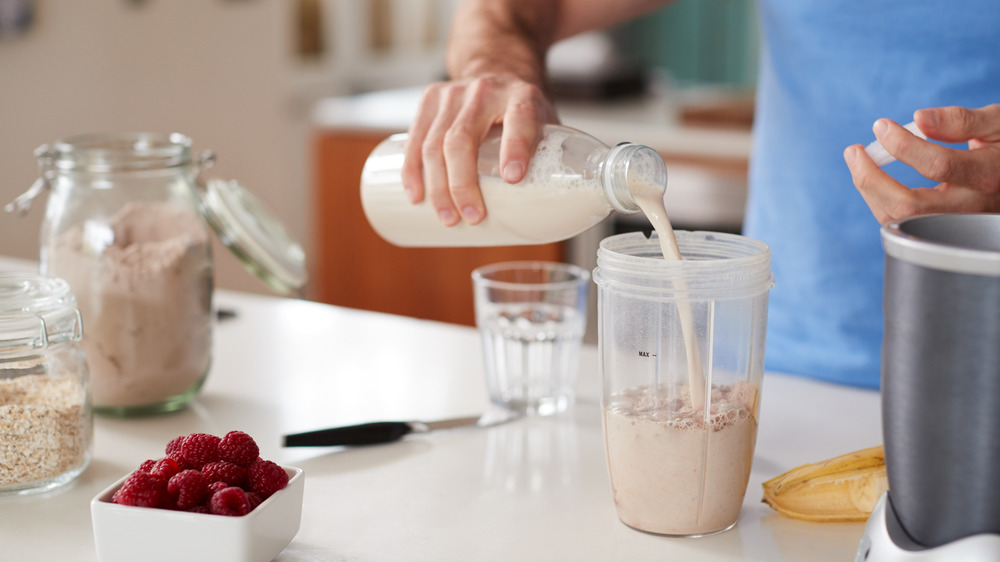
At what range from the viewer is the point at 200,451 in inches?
27.0

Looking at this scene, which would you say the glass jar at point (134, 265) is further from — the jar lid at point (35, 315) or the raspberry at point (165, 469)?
the raspberry at point (165, 469)

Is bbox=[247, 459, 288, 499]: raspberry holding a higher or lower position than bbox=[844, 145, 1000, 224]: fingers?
lower

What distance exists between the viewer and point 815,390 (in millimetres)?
1071

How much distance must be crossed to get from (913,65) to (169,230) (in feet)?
2.89

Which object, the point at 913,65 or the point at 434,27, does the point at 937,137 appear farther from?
the point at 434,27

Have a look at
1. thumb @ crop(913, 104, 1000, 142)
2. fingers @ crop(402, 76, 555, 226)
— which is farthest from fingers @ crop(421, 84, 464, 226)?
thumb @ crop(913, 104, 1000, 142)

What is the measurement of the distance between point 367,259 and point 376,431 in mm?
2341

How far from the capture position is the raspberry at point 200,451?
2.25 ft

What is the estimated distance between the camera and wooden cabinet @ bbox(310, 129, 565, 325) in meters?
3.02

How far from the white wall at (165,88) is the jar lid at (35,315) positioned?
7.23 ft

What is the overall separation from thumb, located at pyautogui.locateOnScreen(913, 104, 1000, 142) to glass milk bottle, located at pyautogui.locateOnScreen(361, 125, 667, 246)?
195mm

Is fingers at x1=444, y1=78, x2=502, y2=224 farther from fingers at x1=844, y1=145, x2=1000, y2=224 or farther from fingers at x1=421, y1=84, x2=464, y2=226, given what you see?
fingers at x1=844, y1=145, x2=1000, y2=224

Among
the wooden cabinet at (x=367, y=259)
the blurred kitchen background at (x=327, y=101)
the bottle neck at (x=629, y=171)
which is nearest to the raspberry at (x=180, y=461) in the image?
the bottle neck at (x=629, y=171)

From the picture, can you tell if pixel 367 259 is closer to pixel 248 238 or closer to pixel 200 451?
pixel 248 238
